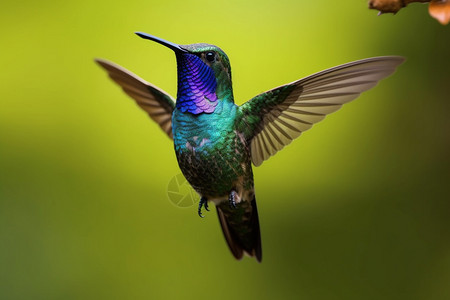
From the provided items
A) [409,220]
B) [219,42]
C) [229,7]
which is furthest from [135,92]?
[409,220]

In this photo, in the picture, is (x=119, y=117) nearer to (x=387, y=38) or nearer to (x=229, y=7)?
(x=229, y=7)

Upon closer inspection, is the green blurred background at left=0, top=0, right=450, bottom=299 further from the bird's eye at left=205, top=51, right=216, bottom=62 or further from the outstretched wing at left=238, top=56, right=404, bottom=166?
the bird's eye at left=205, top=51, right=216, bottom=62

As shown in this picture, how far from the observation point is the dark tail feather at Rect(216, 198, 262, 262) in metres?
1.22

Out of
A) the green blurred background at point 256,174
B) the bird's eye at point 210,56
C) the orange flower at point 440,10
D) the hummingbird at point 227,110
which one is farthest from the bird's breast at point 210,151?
the green blurred background at point 256,174

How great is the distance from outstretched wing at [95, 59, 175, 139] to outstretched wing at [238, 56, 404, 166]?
0.62 feet

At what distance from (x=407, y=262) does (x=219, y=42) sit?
121 centimetres

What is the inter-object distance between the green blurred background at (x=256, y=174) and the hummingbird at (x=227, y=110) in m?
0.98

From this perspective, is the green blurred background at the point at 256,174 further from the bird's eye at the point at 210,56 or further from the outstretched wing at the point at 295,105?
the bird's eye at the point at 210,56

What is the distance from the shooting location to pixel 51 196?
2240mm

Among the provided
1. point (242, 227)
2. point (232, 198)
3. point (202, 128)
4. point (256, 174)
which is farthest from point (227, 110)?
point (256, 174)

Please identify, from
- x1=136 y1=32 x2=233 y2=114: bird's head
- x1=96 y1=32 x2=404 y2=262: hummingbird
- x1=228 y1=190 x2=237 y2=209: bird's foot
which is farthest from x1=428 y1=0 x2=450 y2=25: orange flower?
x1=228 y1=190 x2=237 y2=209: bird's foot

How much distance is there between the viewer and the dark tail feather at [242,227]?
1216 millimetres

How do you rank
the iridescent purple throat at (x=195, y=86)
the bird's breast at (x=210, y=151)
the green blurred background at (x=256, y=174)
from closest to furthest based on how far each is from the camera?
the iridescent purple throat at (x=195, y=86) < the bird's breast at (x=210, y=151) < the green blurred background at (x=256, y=174)

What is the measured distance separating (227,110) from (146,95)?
10.9 inches
